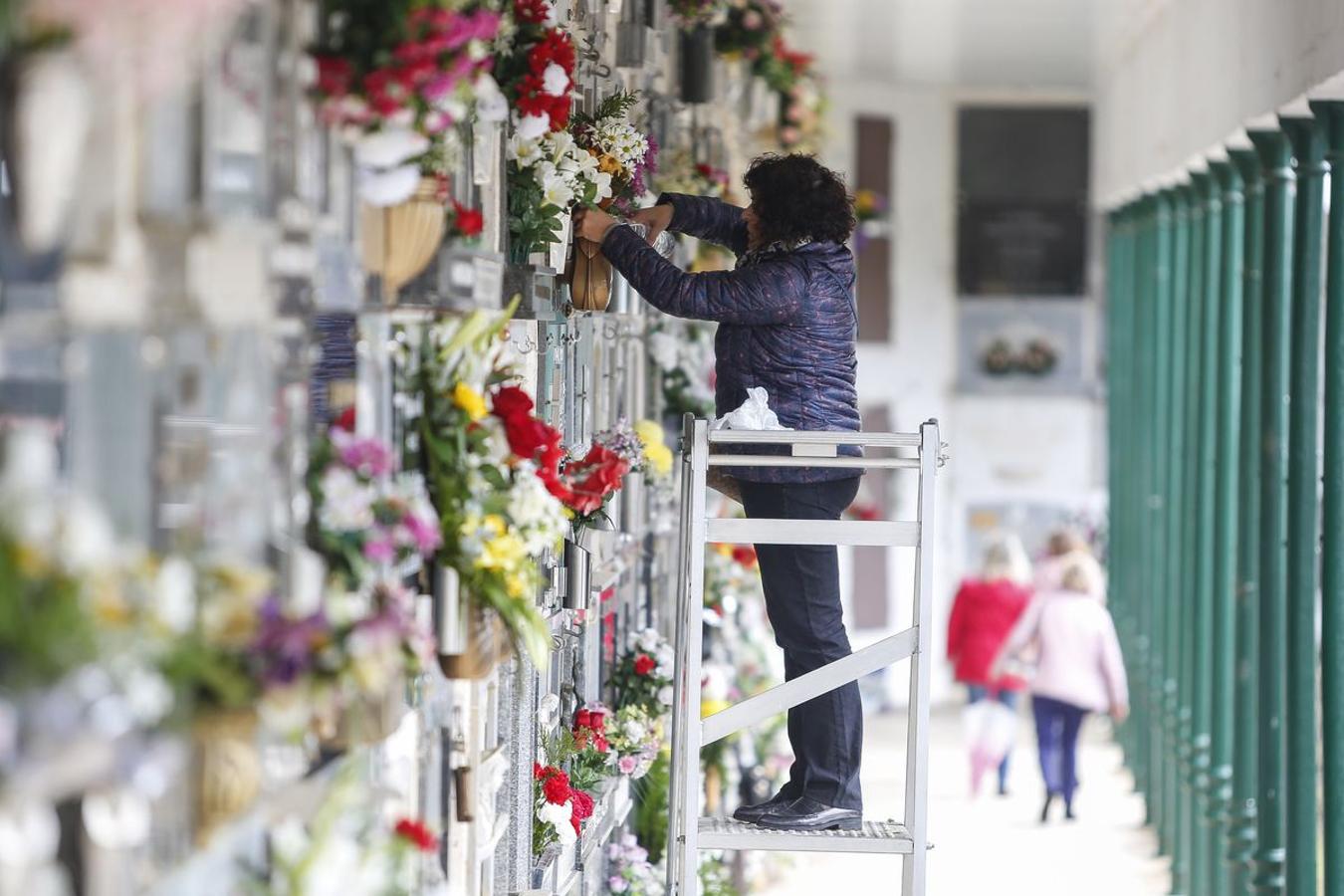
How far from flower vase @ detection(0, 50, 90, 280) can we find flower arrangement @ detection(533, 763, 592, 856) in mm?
2468

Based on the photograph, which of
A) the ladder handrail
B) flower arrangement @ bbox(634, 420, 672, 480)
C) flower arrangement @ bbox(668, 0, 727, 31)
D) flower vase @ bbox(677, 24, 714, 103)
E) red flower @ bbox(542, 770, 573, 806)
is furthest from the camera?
flower vase @ bbox(677, 24, 714, 103)

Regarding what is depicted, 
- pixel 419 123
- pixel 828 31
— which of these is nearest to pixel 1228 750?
pixel 828 31

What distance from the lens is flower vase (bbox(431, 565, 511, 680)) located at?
3000 millimetres

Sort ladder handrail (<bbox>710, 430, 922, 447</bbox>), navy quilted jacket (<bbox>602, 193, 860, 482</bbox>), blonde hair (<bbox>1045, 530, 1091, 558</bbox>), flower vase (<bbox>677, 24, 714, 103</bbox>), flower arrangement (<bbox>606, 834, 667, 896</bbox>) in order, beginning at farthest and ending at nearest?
blonde hair (<bbox>1045, 530, 1091, 558</bbox>)
flower vase (<bbox>677, 24, 714, 103</bbox>)
flower arrangement (<bbox>606, 834, 667, 896</bbox>)
navy quilted jacket (<bbox>602, 193, 860, 482</bbox>)
ladder handrail (<bbox>710, 430, 922, 447</bbox>)

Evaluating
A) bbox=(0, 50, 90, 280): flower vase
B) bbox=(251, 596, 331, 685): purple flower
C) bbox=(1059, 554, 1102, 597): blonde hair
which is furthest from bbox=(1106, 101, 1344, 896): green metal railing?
bbox=(0, 50, 90, 280): flower vase

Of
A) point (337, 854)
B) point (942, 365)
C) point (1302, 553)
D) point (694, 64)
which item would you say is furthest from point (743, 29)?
point (942, 365)

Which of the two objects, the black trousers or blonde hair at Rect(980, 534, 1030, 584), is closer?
the black trousers

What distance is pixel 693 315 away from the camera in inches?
156

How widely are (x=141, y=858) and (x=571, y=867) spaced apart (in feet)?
8.21

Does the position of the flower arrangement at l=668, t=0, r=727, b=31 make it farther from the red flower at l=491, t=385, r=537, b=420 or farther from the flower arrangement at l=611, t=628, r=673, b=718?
the red flower at l=491, t=385, r=537, b=420

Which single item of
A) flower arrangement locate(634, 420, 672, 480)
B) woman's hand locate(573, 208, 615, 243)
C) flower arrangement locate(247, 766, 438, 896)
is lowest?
flower arrangement locate(247, 766, 438, 896)

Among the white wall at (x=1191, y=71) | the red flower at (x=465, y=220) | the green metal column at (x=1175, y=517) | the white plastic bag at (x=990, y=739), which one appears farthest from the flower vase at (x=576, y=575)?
the white plastic bag at (x=990, y=739)

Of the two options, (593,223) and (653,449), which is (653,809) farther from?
(593,223)

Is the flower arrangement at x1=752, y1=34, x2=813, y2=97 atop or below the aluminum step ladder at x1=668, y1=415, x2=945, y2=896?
atop
